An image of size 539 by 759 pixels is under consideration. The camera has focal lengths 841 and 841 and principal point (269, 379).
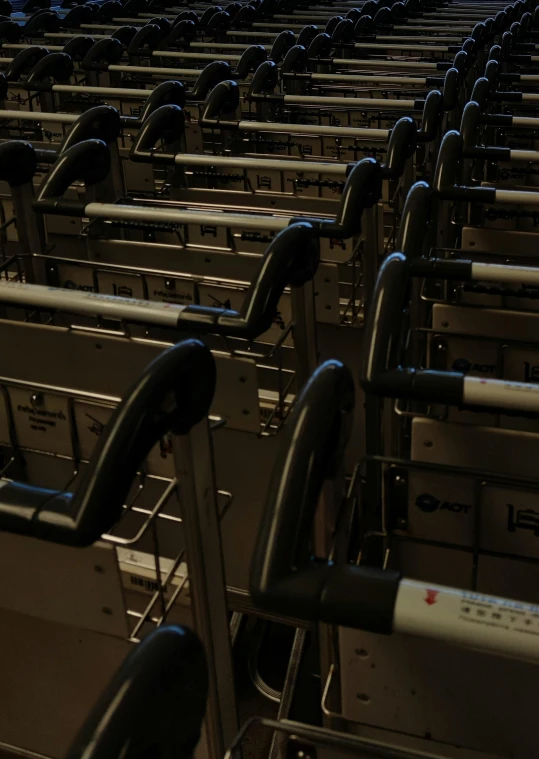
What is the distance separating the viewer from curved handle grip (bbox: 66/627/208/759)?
495 millimetres

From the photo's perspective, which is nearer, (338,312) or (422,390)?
(422,390)

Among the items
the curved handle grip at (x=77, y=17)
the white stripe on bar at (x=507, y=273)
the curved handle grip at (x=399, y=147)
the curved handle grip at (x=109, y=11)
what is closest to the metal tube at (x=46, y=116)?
the curved handle grip at (x=399, y=147)

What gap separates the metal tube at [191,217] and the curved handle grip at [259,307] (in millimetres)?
229

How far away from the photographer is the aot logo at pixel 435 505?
1041mm

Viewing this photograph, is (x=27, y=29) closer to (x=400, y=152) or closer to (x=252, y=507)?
(x=400, y=152)

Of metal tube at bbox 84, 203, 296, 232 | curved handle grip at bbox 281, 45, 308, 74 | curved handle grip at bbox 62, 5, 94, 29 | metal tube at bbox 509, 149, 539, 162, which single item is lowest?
metal tube at bbox 84, 203, 296, 232

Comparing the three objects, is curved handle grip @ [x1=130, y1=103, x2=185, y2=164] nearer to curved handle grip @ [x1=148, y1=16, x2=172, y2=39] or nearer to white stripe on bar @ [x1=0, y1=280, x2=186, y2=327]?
white stripe on bar @ [x1=0, y1=280, x2=186, y2=327]

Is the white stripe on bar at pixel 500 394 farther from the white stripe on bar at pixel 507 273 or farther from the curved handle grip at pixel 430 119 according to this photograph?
the curved handle grip at pixel 430 119

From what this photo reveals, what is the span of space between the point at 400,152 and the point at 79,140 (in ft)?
2.20

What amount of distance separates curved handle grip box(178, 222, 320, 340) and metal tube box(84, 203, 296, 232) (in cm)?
23

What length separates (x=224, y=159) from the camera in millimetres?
1669

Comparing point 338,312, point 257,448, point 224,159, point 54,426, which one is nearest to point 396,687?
point 257,448

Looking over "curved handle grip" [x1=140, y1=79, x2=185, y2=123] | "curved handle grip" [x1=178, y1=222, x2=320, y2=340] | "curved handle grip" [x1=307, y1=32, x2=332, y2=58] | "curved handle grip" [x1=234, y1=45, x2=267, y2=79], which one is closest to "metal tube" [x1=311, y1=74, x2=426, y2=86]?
"curved handle grip" [x1=234, y1=45, x2=267, y2=79]

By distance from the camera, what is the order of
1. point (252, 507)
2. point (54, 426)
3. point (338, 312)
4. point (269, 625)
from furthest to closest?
point (269, 625) < point (338, 312) < point (252, 507) < point (54, 426)
